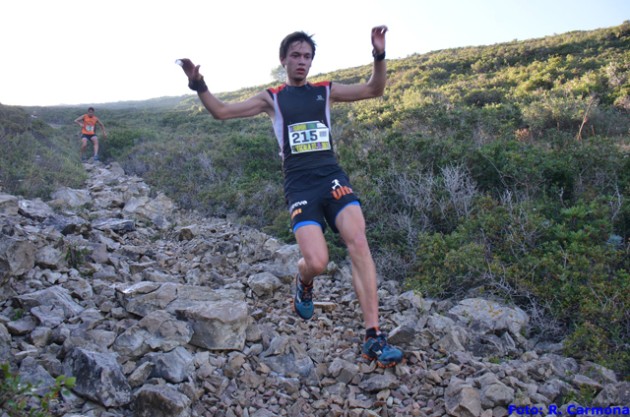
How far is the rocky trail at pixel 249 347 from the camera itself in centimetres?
276

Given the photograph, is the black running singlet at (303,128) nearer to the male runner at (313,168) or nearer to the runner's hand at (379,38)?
the male runner at (313,168)

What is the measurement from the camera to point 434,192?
565 cm

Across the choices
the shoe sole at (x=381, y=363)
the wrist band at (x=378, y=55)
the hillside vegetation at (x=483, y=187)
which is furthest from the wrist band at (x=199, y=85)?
the hillside vegetation at (x=483, y=187)

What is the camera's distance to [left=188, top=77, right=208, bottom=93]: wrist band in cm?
335

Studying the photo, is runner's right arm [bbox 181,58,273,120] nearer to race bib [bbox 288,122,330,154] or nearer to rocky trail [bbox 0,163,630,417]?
race bib [bbox 288,122,330,154]

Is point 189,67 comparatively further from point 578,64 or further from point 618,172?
point 578,64

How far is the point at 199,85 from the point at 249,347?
6.25 ft

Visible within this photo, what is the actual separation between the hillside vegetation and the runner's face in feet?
6.75

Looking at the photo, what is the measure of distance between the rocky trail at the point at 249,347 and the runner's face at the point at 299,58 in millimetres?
1791

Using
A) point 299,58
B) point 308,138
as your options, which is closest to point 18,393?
point 308,138

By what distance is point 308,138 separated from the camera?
3467 millimetres

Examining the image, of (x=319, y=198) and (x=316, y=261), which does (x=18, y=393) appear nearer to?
(x=316, y=261)

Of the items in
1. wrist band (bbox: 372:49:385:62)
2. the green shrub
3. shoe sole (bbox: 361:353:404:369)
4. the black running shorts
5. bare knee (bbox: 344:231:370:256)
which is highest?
wrist band (bbox: 372:49:385:62)

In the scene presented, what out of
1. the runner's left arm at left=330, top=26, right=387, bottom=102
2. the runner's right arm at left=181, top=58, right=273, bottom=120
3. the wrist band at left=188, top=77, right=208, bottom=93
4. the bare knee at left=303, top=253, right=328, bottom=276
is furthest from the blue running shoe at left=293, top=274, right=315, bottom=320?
the wrist band at left=188, top=77, right=208, bottom=93
